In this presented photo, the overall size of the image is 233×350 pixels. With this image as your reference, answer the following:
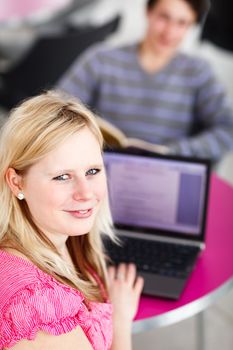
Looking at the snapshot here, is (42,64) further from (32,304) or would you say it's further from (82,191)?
(32,304)

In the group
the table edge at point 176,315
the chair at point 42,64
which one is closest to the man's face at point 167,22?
the chair at point 42,64

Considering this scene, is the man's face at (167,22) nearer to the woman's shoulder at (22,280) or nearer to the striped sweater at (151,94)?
the striped sweater at (151,94)

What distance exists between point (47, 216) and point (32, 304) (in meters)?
0.19

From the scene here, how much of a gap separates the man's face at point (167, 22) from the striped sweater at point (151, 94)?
0.07m

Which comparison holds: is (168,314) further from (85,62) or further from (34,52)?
(34,52)

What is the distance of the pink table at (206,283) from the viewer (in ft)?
5.56

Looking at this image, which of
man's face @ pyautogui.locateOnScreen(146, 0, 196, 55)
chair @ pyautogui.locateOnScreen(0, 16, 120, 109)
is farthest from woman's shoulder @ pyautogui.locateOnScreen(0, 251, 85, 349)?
chair @ pyautogui.locateOnScreen(0, 16, 120, 109)

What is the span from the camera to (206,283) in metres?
1.81

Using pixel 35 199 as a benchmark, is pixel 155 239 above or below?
below

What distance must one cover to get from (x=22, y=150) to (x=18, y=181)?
0.25 feet

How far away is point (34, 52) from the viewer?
3.85 m

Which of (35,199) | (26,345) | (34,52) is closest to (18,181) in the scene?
(35,199)

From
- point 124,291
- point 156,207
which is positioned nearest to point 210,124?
point 156,207

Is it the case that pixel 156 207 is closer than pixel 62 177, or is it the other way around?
pixel 62 177
